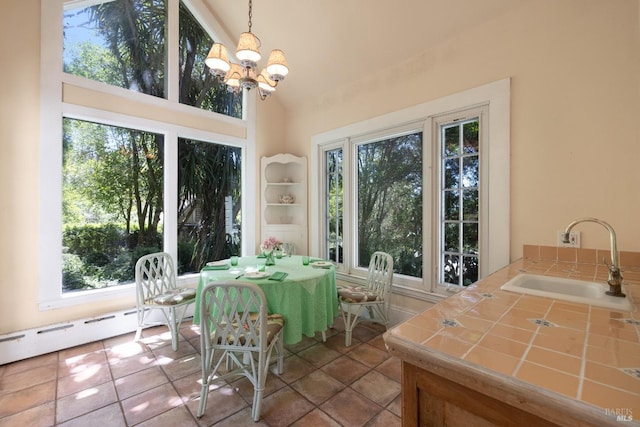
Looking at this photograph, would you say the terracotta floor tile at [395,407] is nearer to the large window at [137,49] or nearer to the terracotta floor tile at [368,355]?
the terracotta floor tile at [368,355]

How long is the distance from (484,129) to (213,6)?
3611mm

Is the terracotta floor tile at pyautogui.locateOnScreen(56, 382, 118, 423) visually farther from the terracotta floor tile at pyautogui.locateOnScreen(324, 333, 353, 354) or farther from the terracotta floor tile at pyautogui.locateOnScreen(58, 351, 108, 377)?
the terracotta floor tile at pyautogui.locateOnScreen(324, 333, 353, 354)

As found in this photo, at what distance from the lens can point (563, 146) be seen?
1.96 metres

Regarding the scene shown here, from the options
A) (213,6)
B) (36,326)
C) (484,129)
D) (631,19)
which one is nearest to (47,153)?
(36,326)

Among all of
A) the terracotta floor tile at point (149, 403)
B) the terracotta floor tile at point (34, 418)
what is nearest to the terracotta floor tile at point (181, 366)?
the terracotta floor tile at point (149, 403)

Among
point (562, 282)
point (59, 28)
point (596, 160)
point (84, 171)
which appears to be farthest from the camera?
point (84, 171)

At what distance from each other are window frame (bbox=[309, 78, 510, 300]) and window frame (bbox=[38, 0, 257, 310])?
1.54 meters

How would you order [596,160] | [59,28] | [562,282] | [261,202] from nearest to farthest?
[562,282]
[596,160]
[59,28]
[261,202]

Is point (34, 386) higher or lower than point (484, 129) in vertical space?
lower

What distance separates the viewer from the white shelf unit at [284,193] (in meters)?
3.96

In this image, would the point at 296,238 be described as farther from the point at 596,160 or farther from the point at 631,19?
the point at 631,19

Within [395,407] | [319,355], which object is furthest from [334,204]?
[395,407]

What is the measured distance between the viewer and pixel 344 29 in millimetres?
2879

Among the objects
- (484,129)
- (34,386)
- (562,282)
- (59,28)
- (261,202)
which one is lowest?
(34,386)
